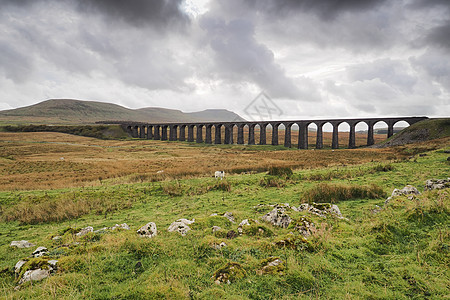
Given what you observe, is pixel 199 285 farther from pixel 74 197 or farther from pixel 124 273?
pixel 74 197

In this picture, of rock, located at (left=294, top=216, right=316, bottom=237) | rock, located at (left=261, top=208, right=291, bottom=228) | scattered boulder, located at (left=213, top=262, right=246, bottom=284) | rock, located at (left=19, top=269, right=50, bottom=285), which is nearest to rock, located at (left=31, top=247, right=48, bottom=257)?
rock, located at (left=19, top=269, right=50, bottom=285)

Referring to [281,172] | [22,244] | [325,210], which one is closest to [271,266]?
[325,210]

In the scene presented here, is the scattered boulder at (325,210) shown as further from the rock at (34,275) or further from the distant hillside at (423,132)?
the distant hillside at (423,132)

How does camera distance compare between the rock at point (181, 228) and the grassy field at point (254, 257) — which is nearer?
the grassy field at point (254, 257)

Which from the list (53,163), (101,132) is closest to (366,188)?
(53,163)

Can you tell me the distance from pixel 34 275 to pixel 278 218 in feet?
21.8

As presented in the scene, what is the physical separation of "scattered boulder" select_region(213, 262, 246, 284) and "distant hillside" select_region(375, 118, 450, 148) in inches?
2498

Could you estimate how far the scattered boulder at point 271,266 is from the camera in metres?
4.70

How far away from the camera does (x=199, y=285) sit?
443cm

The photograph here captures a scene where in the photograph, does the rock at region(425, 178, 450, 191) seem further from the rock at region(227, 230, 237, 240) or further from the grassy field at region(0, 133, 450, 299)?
the rock at region(227, 230, 237, 240)

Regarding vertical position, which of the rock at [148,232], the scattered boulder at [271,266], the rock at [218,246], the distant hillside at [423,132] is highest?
the distant hillside at [423,132]

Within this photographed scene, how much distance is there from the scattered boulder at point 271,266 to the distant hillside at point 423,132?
62.7m

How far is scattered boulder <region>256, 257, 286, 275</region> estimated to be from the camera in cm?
470

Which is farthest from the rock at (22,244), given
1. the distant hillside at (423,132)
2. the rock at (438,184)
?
the distant hillside at (423,132)
